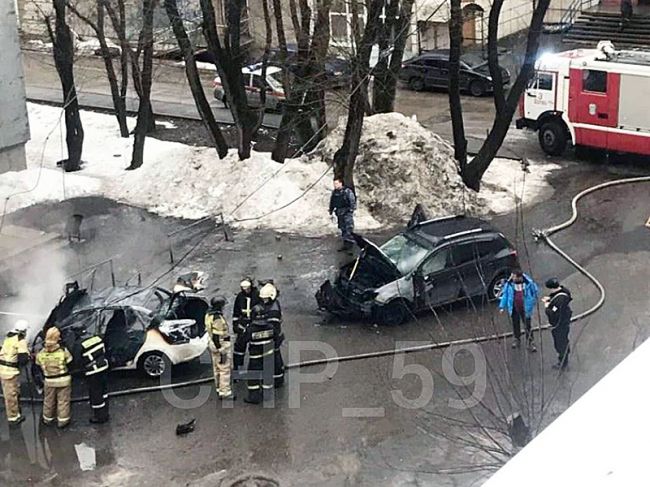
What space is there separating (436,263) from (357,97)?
516 cm

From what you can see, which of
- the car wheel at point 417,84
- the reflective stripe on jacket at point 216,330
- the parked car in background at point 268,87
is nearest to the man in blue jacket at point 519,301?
the reflective stripe on jacket at point 216,330

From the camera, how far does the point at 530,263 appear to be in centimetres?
1809

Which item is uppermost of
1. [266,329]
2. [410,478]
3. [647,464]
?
[647,464]

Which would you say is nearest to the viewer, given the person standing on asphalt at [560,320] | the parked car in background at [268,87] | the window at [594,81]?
the person standing on asphalt at [560,320]

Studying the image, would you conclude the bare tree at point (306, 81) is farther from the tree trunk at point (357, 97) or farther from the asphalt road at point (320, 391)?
the asphalt road at point (320, 391)

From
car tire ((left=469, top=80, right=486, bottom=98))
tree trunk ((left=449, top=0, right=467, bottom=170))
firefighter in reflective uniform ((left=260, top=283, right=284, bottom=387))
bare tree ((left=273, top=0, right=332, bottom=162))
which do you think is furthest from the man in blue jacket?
car tire ((left=469, top=80, right=486, bottom=98))

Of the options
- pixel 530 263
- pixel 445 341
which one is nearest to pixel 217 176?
pixel 530 263

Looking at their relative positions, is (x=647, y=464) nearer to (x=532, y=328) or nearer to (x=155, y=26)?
(x=532, y=328)

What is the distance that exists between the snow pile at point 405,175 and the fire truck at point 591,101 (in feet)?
12.2

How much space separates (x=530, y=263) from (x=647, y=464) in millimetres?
14455

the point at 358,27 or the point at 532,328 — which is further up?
the point at 358,27

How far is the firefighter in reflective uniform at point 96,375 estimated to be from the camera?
1317 centimetres

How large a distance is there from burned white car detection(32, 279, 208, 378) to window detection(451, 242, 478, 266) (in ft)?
12.9

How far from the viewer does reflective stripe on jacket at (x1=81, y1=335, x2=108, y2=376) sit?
43.2ft
